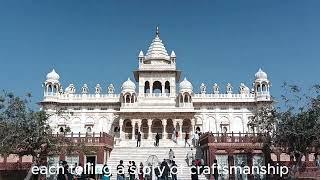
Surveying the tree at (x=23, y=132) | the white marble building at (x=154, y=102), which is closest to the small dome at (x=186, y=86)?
the white marble building at (x=154, y=102)

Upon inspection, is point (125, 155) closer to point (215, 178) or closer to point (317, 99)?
point (215, 178)

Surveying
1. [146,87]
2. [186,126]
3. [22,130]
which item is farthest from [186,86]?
[22,130]

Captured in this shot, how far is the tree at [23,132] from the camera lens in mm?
25156

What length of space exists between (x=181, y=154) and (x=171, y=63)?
81.4 feet

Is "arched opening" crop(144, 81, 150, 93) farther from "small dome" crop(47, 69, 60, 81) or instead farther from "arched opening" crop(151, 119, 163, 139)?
"small dome" crop(47, 69, 60, 81)

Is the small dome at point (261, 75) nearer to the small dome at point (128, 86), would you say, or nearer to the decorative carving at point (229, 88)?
the decorative carving at point (229, 88)

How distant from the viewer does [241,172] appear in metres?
29.1

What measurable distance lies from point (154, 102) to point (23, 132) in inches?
1112

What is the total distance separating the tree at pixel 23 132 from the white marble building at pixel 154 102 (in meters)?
24.9

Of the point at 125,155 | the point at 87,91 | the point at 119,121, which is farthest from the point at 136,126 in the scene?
the point at 125,155

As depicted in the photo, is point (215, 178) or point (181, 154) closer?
point (215, 178)

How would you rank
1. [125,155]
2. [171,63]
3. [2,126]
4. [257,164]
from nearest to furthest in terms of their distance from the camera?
1. [2,126]
2. [257,164]
3. [125,155]
4. [171,63]

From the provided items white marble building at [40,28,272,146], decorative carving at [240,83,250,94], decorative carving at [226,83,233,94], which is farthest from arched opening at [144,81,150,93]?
decorative carving at [240,83,250,94]

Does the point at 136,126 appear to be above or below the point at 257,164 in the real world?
above
